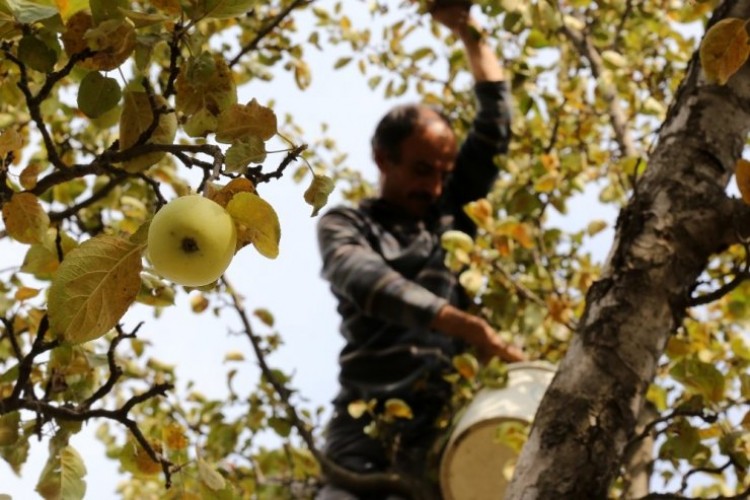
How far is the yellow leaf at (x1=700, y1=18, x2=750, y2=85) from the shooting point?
162 centimetres

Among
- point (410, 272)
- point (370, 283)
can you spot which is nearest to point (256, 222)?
point (370, 283)

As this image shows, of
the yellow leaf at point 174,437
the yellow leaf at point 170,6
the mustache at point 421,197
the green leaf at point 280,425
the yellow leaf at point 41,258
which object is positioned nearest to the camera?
the yellow leaf at point 170,6

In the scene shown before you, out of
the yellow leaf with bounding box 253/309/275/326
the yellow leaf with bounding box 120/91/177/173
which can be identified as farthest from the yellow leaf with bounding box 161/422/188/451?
the yellow leaf with bounding box 253/309/275/326

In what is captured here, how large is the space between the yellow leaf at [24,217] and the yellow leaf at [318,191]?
672 millimetres

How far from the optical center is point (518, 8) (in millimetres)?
2475

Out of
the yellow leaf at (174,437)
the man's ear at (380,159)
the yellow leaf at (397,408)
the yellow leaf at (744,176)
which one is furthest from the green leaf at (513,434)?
the man's ear at (380,159)

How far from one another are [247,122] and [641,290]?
960 millimetres

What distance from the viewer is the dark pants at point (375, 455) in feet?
9.71

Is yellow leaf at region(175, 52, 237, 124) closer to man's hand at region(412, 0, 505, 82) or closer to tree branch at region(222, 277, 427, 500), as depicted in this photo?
tree branch at region(222, 277, 427, 500)

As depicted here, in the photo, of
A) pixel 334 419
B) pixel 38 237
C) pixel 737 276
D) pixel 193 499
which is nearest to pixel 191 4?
pixel 38 237

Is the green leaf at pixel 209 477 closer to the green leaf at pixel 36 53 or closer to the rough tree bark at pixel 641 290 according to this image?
the rough tree bark at pixel 641 290

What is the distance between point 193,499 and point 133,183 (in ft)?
5.47

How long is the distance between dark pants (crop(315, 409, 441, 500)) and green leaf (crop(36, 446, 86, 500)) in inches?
52.0

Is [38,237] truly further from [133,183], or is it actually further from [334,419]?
[334,419]
